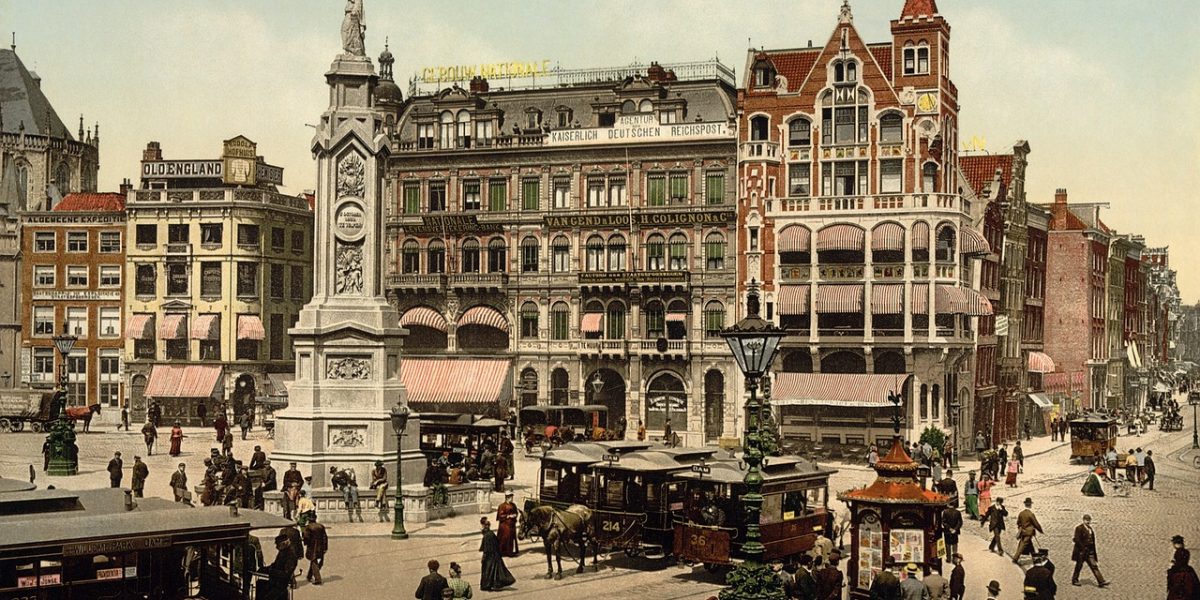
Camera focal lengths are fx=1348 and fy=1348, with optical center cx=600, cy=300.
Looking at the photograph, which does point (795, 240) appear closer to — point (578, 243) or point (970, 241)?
point (970, 241)

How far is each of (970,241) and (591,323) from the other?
18084mm

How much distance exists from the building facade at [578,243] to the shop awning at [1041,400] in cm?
2094

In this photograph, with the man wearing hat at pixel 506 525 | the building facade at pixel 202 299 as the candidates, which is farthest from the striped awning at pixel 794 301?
the man wearing hat at pixel 506 525

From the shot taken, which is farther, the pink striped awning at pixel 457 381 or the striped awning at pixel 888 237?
the pink striped awning at pixel 457 381

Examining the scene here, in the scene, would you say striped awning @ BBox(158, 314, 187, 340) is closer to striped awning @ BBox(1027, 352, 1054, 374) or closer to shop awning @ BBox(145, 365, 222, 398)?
shop awning @ BBox(145, 365, 222, 398)

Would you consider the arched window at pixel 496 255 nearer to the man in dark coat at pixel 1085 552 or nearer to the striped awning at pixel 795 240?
the striped awning at pixel 795 240

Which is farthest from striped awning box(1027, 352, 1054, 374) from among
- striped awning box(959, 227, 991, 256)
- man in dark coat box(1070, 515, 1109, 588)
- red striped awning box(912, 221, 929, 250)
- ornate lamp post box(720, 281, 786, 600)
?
ornate lamp post box(720, 281, 786, 600)

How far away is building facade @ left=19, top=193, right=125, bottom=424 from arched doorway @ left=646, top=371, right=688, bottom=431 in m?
29.1

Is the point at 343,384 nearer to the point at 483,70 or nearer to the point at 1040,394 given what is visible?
the point at 483,70

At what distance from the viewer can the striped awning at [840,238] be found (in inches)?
2281

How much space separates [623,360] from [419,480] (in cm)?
2716

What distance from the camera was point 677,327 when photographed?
6378cm

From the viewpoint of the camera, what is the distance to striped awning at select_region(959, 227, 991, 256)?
187ft

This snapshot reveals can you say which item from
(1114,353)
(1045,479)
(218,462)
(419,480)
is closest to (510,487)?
(419,480)
